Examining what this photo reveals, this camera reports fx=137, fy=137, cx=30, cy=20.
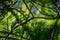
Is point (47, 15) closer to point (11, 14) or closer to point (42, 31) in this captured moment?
point (42, 31)

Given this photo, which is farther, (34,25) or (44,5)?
(44,5)

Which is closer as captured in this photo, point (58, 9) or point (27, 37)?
point (27, 37)

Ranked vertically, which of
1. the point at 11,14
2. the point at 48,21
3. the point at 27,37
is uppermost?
the point at 11,14

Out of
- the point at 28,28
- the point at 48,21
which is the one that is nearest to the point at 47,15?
the point at 48,21

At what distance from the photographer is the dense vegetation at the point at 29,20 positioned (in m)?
0.95

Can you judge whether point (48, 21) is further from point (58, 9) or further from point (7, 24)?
point (7, 24)

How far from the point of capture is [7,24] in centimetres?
104

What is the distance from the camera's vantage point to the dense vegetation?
947mm

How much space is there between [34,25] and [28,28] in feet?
0.16

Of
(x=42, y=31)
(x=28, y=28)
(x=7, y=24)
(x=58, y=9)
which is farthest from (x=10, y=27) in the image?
(x=58, y=9)

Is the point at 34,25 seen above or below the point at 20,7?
below

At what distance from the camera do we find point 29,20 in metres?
1.02

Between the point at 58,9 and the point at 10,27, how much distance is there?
0.39m

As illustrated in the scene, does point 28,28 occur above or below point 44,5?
below
